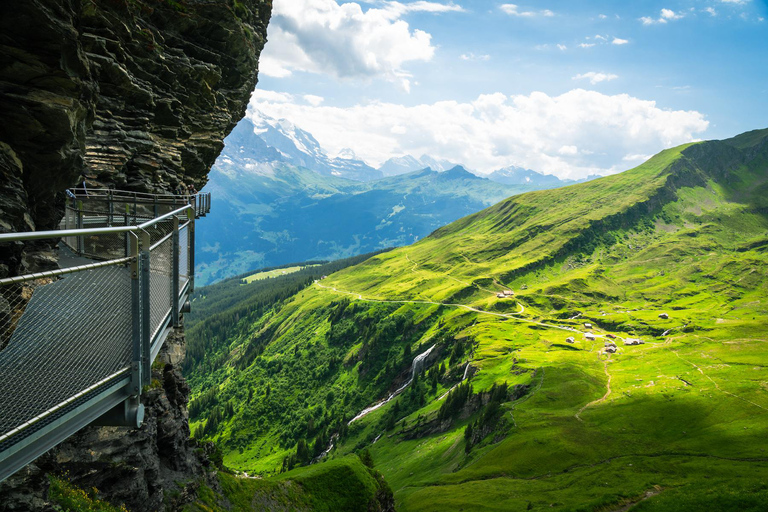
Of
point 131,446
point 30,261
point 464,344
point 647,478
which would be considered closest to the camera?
point 30,261

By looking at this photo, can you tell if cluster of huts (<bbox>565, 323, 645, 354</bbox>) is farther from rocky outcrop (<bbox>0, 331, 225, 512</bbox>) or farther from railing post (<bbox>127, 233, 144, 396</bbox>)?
railing post (<bbox>127, 233, 144, 396</bbox>)

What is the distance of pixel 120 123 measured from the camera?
33.5m

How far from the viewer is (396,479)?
104 metres

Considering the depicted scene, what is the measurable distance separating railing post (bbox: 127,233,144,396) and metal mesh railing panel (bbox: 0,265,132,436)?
16 cm

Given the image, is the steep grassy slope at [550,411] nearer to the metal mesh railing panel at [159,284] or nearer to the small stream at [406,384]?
the small stream at [406,384]

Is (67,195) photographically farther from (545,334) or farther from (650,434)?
(545,334)

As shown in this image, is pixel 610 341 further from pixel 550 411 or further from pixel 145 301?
pixel 145 301

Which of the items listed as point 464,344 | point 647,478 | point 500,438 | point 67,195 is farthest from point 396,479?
point 67,195

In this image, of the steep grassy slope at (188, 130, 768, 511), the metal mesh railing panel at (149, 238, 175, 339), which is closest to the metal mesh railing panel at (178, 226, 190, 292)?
the metal mesh railing panel at (149, 238, 175, 339)

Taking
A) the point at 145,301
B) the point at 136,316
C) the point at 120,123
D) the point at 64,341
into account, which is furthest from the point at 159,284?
the point at 120,123

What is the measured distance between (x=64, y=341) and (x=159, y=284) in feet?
16.7

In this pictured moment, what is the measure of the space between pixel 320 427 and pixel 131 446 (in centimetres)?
14977

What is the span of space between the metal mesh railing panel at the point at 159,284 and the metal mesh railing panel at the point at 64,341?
63.4 inches

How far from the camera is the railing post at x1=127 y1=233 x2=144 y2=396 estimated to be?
31.0ft
